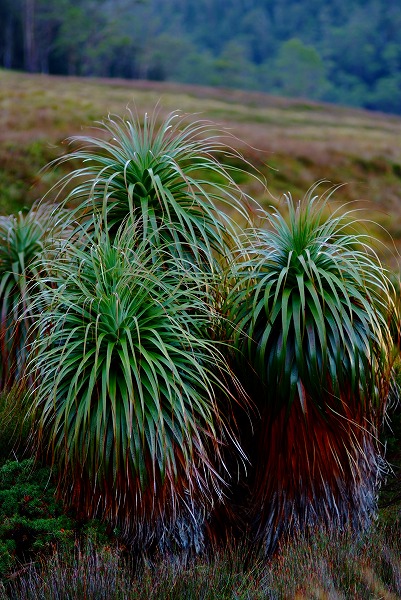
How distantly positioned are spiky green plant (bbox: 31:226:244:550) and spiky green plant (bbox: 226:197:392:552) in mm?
342

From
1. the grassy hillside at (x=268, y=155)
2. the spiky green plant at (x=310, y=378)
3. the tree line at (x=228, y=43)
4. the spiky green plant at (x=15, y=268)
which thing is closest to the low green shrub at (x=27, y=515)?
the spiky green plant at (x=310, y=378)

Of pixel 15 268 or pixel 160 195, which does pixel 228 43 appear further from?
pixel 160 195

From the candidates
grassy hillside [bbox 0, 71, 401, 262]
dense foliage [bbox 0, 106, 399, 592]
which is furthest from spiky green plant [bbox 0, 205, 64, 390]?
grassy hillside [bbox 0, 71, 401, 262]

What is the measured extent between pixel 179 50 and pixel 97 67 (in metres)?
15.8

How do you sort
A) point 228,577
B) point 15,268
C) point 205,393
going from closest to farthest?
point 228,577
point 205,393
point 15,268

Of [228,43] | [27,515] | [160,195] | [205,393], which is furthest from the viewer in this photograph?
[228,43]

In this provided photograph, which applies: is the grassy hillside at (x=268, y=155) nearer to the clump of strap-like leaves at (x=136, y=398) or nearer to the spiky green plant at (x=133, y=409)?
the clump of strap-like leaves at (x=136, y=398)

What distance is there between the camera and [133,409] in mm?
4121

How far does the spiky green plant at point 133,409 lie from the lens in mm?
4047

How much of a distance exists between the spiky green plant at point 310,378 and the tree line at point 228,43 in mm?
52785

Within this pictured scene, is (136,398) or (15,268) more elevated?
(15,268)

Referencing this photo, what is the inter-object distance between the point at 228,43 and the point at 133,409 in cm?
8396

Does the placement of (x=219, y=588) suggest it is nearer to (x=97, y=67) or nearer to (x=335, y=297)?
(x=335, y=297)

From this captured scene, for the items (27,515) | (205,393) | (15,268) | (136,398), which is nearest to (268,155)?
(15,268)
